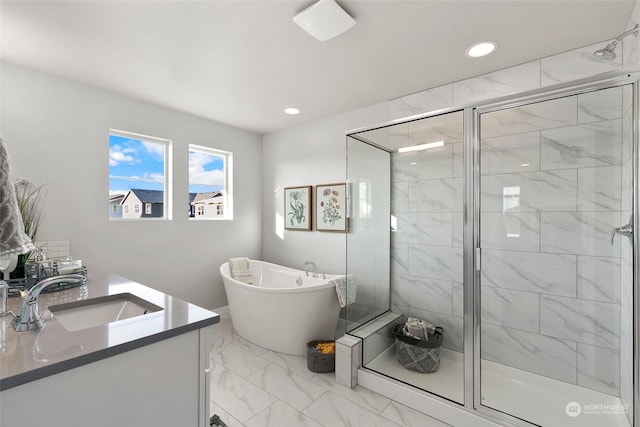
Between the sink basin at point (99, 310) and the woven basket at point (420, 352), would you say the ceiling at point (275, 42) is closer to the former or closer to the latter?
→ the sink basin at point (99, 310)

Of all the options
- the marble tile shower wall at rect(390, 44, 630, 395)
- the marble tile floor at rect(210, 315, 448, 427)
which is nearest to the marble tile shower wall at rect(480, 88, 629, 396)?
the marble tile shower wall at rect(390, 44, 630, 395)

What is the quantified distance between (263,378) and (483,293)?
1.84 m

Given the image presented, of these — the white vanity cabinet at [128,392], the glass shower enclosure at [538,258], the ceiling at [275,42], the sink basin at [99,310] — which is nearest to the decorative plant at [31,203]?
the ceiling at [275,42]

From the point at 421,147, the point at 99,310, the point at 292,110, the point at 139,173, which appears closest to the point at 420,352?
the point at 421,147

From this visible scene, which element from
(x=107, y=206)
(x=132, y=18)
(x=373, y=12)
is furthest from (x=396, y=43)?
(x=107, y=206)

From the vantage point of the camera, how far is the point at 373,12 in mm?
1749

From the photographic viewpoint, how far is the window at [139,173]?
3.03 metres

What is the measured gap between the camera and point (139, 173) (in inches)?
126

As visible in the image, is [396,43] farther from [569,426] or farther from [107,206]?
[107,206]

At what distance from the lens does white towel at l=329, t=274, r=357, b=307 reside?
2686 mm

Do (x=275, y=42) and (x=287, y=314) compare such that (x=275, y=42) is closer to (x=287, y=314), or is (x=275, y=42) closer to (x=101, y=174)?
(x=101, y=174)

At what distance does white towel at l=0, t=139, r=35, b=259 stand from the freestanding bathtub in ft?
6.51

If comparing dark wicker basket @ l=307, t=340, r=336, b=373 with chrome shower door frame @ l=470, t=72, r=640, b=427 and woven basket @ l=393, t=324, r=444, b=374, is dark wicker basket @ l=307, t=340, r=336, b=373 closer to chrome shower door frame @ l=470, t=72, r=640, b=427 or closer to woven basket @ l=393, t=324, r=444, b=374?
woven basket @ l=393, t=324, r=444, b=374

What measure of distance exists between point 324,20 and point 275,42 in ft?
1.44
